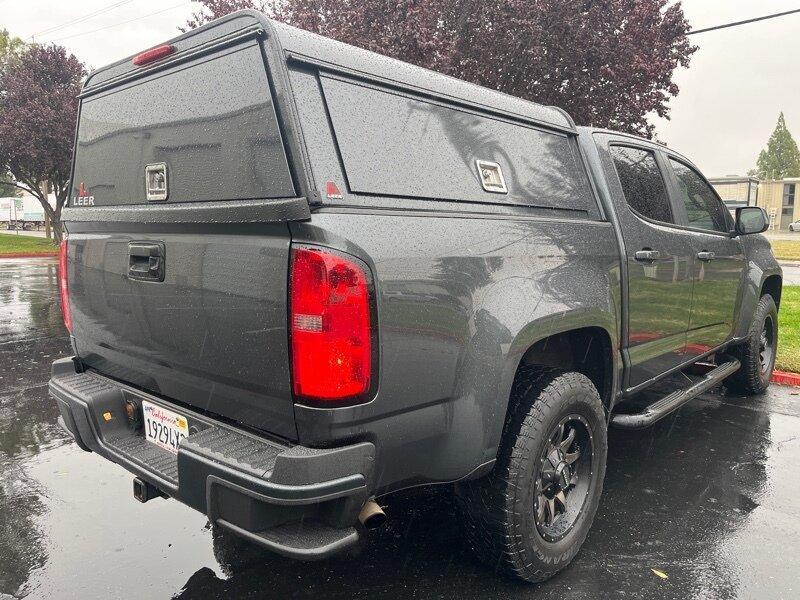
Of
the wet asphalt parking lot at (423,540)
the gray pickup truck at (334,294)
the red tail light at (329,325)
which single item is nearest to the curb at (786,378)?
the wet asphalt parking lot at (423,540)

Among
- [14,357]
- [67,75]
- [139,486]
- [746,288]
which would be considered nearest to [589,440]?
[139,486]

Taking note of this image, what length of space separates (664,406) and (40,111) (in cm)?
2618

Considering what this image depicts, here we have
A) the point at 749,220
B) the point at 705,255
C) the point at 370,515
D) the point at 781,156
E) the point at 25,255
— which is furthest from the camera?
the point at 781,156

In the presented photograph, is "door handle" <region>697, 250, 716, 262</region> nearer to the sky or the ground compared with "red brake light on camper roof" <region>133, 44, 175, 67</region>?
nearer to the ground

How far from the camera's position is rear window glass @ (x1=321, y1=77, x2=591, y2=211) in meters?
2.11

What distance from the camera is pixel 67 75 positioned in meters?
25.1

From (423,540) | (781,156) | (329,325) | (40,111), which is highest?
(781,156)

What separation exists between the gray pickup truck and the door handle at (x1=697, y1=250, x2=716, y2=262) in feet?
2.92

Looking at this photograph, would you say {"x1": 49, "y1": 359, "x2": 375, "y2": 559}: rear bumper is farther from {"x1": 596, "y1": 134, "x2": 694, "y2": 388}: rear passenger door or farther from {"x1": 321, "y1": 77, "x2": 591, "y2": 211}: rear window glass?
{"x1": 596, "y1": 134, "x2": 694, "y2": 388}: rear passenger door

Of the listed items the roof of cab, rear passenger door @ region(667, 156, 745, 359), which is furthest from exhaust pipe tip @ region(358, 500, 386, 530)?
rear passenger door @ region(667, 156, 745, 359)

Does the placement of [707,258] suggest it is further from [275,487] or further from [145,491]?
[145,491]

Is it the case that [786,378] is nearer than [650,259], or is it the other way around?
[650,259]

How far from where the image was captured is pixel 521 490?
2436 millimetres

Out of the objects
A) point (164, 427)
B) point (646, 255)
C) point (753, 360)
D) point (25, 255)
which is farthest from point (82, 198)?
point (25, 255)
